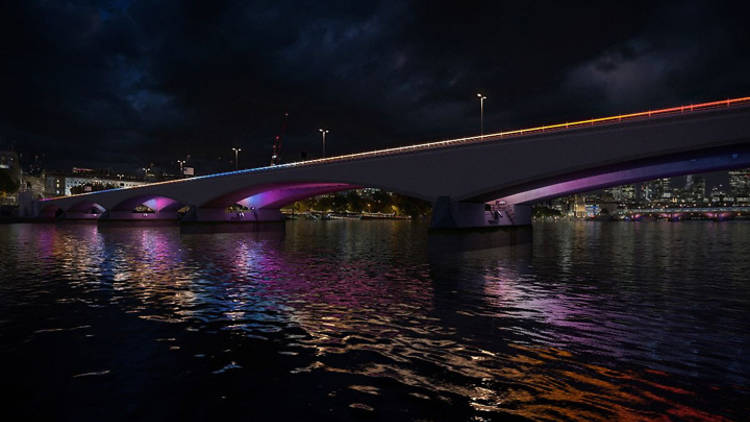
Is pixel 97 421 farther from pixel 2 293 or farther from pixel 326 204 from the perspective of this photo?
pixel 326 204

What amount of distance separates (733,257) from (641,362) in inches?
1099

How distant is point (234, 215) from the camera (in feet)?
239

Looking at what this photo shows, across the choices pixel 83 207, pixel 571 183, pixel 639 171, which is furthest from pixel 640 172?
pixel 83 207

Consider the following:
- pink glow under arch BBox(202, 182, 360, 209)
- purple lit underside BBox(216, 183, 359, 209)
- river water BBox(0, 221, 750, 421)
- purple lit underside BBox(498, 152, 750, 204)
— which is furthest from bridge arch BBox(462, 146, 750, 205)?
purple lit underside BBox(216, 183, 359, 209)

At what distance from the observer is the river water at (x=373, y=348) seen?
602 cm

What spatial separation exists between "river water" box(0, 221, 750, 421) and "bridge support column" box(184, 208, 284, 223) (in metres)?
51.5

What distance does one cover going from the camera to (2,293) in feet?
48.4

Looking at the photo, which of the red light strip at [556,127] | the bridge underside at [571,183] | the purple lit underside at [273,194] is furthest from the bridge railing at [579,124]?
the purple lit underside at [273,194]

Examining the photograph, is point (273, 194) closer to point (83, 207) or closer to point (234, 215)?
point (234, 215)

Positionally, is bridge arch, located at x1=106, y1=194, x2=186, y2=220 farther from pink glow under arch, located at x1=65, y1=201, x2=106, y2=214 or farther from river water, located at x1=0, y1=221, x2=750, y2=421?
river water, located at x1=0, y1=221, x2=750, y2=421

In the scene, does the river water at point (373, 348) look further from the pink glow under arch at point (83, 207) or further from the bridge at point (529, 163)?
the pink glow under arch at point (83, 207)

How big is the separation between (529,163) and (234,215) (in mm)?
52285

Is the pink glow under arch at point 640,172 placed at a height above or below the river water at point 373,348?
above

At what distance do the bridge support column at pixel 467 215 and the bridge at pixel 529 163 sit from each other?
0.30 feet
